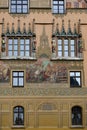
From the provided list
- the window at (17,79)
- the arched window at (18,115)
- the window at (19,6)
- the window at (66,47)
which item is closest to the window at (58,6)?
the window at (19,6)

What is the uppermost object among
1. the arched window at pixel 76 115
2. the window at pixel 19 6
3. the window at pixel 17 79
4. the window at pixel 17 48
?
the window at pixel 19 6

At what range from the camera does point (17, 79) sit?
22.9 meters

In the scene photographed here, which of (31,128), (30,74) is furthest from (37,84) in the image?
(31,128)

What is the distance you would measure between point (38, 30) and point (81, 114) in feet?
18.4

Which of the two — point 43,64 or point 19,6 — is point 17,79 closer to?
point 43,64

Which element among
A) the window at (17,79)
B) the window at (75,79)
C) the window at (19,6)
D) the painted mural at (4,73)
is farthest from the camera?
the window at (19,6)

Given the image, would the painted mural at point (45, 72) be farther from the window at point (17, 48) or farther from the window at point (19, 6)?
the window at point (19, 6)

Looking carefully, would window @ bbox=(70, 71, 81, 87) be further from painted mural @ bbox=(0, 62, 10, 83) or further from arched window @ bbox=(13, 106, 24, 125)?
painted mural @ bbox=(0, 62, 10, 83)

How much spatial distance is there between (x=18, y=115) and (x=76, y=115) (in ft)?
11.1

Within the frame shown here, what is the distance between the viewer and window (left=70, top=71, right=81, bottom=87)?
22984 mm

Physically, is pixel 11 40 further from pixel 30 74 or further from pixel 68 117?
pixel 68 117

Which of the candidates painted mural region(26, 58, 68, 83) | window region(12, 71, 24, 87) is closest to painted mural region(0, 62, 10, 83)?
window region(12, 71, 24, 87)

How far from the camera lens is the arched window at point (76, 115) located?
2258cm

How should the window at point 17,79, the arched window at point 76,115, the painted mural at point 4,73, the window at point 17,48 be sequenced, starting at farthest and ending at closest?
the window at point 17,48, the window at point 17,79, the painted mural at point 4,73, the arched window at point 76,115
